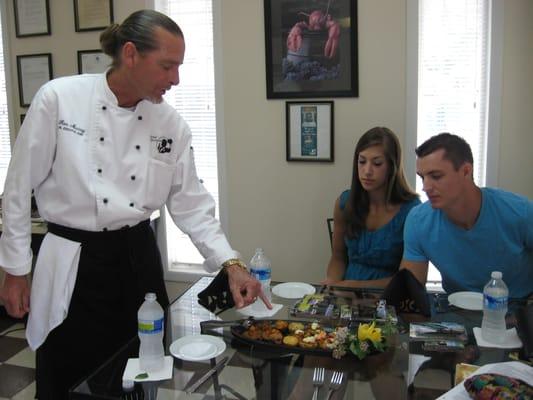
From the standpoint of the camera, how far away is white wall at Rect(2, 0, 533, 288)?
274 centimetres

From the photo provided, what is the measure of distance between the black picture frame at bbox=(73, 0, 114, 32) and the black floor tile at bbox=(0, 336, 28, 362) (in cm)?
200

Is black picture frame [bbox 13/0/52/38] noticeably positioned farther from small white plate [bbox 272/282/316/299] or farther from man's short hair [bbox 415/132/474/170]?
man's short hair [bbox 415/132/474/170]

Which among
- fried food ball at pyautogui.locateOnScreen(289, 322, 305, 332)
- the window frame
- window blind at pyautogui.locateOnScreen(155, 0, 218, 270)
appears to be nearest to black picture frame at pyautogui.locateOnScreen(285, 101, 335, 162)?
the window frame

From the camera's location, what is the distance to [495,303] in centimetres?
154

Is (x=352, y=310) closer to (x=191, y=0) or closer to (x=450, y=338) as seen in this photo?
(x=450, y=338)

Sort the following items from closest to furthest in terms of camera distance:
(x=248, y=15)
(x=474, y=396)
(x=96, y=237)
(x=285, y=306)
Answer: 1. (x=474, y=396)
2. (x=96, y=237)
3. (x=285, y=306)
4. (x=248, y=15)

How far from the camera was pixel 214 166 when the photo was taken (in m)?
3.33


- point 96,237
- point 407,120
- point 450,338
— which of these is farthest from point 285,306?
point 407,120

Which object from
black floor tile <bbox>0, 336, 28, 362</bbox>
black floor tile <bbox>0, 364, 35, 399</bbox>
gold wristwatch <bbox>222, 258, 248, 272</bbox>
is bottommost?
black floor tile <bbox>0, 364, 35, 399</bbox>

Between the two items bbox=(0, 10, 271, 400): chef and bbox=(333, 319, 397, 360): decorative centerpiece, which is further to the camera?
bbox=(0, 10, 271, 400): chef

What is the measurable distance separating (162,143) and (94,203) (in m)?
0.33

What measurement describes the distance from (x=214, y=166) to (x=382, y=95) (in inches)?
44.1

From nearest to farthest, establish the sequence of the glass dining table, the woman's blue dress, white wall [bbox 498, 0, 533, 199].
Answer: the glass dining table, the woman's blue dress, white wall [bbox 498, 0, 533, 199]

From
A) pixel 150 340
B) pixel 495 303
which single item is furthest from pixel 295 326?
pixel 495 303
